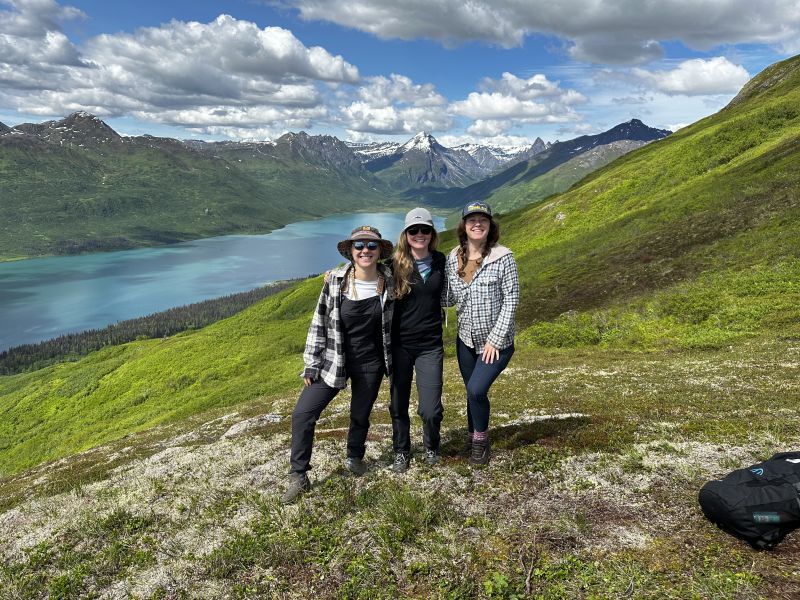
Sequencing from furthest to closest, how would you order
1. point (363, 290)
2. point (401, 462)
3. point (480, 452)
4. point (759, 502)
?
point (401, 462)
point (480, 452)
point (363, 290)
point (759, 502)

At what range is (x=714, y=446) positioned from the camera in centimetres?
1095

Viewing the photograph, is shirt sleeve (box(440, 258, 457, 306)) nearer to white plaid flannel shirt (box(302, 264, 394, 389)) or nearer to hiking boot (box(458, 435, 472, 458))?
white plaid flannel shirt (box(302, 264, 394, 389))

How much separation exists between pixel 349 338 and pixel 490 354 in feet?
10.4

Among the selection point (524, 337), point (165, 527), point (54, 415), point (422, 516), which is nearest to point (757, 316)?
point (524, 337)

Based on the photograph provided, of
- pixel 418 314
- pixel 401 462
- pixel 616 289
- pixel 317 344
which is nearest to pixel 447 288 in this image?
pixel 418 314

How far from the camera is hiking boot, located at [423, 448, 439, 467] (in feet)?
36.0

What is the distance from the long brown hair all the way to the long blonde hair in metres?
Result: 0.73

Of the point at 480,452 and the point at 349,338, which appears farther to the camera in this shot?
the point at 480,452

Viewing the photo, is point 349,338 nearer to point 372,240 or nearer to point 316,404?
point 316,404

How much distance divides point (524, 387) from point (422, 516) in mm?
17778

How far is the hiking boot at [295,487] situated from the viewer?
10021 mm

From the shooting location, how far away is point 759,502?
6910 millimetres

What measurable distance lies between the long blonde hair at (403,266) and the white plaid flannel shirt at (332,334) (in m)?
0.20

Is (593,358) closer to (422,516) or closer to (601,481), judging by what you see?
(601,481)
